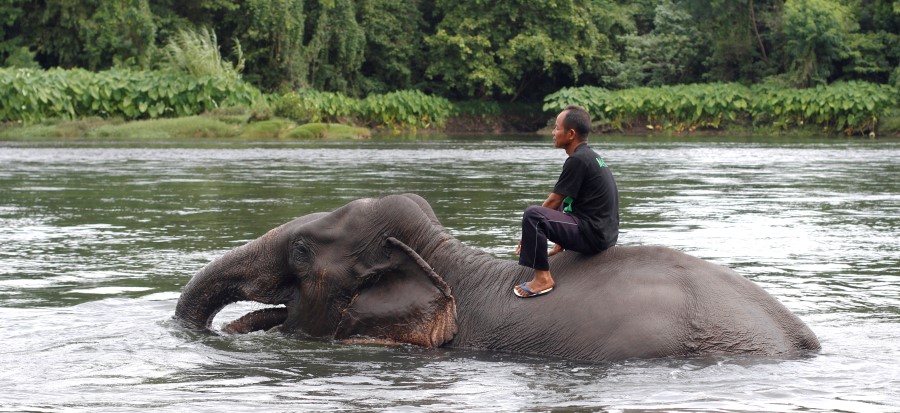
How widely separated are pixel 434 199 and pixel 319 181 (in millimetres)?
3556

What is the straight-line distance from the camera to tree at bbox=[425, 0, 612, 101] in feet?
178

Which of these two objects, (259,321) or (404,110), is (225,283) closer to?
(259,321)

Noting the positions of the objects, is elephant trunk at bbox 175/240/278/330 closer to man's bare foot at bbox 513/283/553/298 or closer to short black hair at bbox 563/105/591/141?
man's bare foot at bbox 513/283/553/298

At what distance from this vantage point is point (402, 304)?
6.97 m

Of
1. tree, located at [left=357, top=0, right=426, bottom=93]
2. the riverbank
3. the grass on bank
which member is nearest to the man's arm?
the riverbank

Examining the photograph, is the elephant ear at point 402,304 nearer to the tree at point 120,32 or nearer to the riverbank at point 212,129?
the riverbank at point 212,129

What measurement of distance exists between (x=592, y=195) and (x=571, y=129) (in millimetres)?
385

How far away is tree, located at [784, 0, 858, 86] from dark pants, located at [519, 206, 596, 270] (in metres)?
40.6

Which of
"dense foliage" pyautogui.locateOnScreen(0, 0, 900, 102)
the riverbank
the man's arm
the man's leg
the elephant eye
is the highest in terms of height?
"dense foliage" pyautogui.locateOnScreen(0, 0, 900, 102)

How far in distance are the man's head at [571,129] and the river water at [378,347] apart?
1.17 metres

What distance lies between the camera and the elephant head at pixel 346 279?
702cm

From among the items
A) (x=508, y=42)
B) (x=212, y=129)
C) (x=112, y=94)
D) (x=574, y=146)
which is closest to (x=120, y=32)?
(x=112, y=94)

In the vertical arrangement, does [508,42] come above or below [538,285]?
above

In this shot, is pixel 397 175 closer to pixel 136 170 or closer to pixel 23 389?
pixel 136 170
